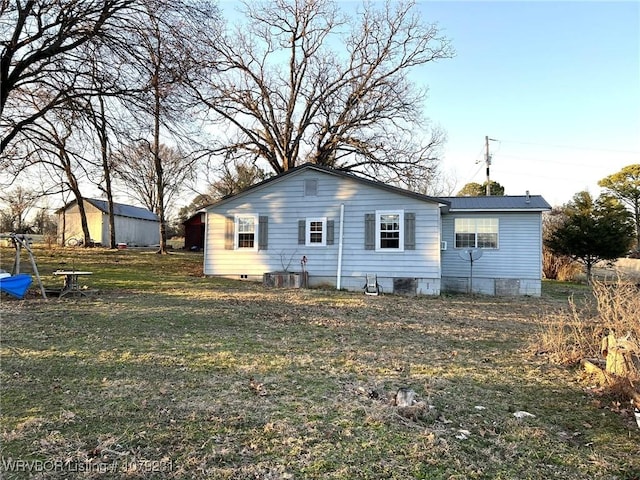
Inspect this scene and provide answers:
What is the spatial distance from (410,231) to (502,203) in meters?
4.17

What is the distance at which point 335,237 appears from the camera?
13.5m

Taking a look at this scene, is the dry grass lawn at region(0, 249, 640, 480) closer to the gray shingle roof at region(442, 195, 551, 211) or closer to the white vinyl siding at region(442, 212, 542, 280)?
the white vinyl siding at region(442, 212, 542, 280)

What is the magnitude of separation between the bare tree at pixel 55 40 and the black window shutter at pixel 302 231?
7.16 m

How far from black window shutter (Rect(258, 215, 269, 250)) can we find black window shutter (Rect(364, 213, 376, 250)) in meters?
3.48

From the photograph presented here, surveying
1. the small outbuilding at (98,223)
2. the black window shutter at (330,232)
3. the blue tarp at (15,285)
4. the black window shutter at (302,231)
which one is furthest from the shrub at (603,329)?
the small outbuilding at (98,223)

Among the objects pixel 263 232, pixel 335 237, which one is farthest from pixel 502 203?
pixel 263 232

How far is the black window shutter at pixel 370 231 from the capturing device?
1316cm

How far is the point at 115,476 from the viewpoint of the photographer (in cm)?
252

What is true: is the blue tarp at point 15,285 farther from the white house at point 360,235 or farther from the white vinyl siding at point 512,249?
the white vinyl siding at point 512,249

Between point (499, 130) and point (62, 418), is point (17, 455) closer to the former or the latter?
point (62, 418)

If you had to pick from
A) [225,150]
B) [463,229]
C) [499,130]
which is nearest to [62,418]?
[463,229]

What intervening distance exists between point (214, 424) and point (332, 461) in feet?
3.55

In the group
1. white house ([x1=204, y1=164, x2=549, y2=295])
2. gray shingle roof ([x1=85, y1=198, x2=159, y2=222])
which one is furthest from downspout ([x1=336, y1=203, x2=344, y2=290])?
gray shingle roof ([x1=85, y1=198, x2=159, y2=222])

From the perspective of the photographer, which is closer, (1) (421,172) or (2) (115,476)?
(2) (115,476)
